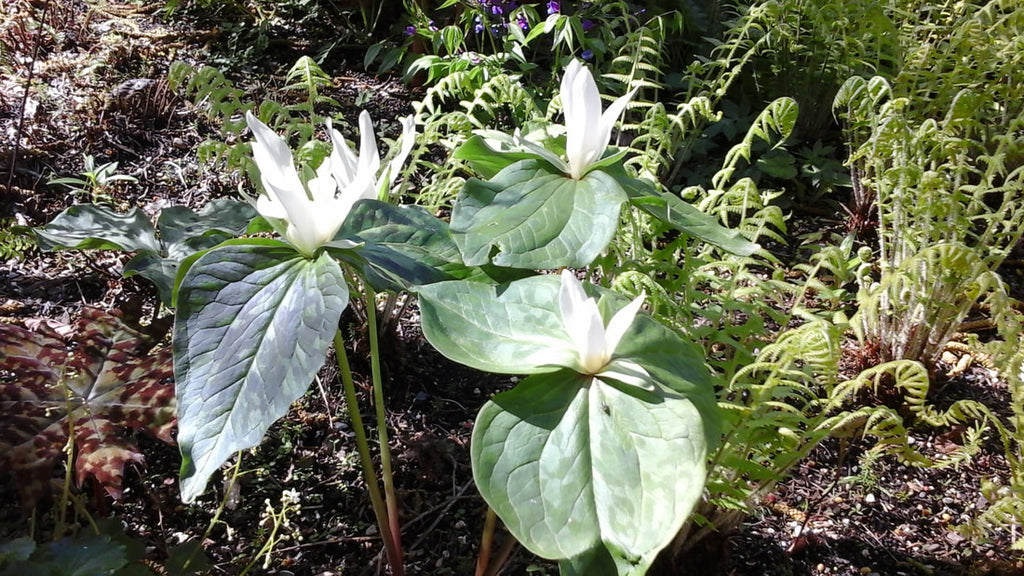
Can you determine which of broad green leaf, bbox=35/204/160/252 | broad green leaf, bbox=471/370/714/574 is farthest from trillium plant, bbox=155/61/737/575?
broad green leaf, bbox=35/204/160/252

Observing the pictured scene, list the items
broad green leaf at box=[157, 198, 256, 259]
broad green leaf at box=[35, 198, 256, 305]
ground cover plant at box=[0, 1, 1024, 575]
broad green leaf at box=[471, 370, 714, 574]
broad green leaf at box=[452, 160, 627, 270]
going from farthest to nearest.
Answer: broad green leaf at box=[157, 198, 256, 259], broad green leaf at box=[35, 198, 256, 305], broad green leaf at box=[452, 160, 627, 270], ground cover plant at box=[0, 1, 1024, 575], broad green leaf at box=[471, 370, 714, 574]

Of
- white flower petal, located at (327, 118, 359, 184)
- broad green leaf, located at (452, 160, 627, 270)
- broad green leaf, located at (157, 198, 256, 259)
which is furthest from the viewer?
broad green leaf, located at (157, 198, 256, 259)

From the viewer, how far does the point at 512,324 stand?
1.14 meters

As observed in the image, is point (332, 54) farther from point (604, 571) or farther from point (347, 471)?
point (604, 571)

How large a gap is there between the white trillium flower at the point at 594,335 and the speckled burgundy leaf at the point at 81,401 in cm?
79

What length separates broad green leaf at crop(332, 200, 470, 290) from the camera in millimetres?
1148

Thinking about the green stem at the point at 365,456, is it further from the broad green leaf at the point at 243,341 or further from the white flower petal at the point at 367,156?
the white flower petal at the point at 367,156

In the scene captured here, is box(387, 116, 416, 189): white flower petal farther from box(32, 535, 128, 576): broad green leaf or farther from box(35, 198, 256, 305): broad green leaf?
box(32, 535, 128, 576): broad green leaf

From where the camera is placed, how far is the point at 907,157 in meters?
2.05

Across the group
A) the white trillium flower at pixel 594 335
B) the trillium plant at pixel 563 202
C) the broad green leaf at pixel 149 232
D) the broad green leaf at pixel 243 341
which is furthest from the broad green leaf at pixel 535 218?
the broad green leaf at pixel 149 232

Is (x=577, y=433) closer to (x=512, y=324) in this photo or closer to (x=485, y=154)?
(x=512, y=324)

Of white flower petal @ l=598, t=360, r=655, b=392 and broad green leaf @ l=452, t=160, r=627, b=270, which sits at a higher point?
broad green leaf @ l=452, t=160, r=627, b=270

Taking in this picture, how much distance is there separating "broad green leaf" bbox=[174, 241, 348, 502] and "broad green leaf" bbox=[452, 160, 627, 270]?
226mm

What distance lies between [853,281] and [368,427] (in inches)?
64.7
